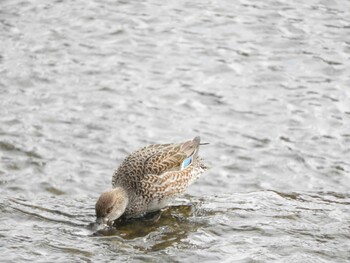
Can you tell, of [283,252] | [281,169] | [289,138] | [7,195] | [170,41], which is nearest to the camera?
[283,252]

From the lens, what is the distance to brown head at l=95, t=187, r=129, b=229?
330 inches

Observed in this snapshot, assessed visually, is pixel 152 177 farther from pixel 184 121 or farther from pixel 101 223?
pixel 184 121

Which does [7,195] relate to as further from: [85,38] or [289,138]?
[85,38]

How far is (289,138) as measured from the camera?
36.4ft

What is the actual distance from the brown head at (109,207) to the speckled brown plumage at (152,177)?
0.23 metres

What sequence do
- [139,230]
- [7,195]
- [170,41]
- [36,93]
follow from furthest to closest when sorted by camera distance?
1. [170,41]
2. [36,93]
3. [7,195]
4. [139,230]

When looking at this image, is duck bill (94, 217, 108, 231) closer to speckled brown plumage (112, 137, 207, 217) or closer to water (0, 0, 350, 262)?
water (0, 0, 350, 262)

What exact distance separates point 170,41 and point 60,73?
2.12 meters

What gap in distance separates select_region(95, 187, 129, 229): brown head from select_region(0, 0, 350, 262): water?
Result: 0.14 metres

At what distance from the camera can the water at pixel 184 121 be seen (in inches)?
324

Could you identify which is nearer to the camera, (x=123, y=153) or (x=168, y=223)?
(x=168, y=223)

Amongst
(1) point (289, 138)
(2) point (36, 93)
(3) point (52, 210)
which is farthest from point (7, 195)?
(1) point (289, 138)

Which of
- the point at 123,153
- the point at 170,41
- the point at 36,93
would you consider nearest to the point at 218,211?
the point at 123,153

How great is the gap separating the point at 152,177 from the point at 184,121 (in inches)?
104
